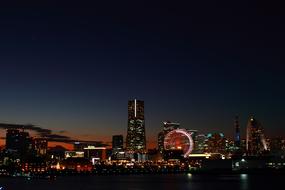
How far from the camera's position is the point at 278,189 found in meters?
92.4

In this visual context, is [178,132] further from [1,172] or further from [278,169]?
[1,172]

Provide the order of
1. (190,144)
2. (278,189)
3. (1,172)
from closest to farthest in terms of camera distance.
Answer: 1. (278,189)
2. (190,144)
3. (1,172)

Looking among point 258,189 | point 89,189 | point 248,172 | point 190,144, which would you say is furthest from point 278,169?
point 89,189

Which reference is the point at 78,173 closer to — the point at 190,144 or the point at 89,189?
the point at 190,144

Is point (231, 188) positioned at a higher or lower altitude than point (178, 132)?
lower

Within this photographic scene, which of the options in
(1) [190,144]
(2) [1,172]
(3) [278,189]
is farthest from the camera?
(2) [1,172]

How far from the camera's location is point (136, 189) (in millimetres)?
93062

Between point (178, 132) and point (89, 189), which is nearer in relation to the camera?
point (89, 189)

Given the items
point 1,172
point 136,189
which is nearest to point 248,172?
point 1,172

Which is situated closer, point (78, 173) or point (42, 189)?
point (42, 189)

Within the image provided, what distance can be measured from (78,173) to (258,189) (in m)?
115

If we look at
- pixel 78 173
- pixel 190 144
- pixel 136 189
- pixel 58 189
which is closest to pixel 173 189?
pixel 136 189

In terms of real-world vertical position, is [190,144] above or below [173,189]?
above

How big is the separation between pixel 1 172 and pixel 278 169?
11548 cm
